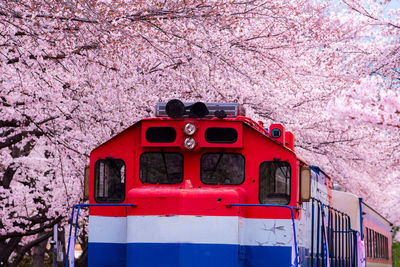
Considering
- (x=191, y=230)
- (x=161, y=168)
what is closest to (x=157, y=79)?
(x=161, y=168)

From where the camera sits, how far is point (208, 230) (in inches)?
339

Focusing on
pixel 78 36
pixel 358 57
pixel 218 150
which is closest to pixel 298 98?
pixel 358 57

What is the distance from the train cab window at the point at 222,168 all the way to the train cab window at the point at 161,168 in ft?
1.02

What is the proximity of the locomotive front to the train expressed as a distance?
0.04 feet

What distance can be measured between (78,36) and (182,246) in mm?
4459

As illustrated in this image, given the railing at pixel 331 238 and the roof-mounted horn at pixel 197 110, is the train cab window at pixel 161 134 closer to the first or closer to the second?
the roof-mounted horn at pixel 197 110

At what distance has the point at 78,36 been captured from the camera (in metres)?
11.5

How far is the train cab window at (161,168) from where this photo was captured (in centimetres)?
924

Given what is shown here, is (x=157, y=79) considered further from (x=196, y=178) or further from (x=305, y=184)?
(x=305, y=184)

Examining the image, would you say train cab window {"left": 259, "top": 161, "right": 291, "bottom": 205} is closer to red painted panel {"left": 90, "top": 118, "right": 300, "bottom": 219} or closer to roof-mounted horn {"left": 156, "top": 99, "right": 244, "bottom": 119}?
red painted panel {"left": 90, "top": 118, "right": 300, "bottom": 219}

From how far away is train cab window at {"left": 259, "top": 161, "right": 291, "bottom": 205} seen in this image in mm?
8984

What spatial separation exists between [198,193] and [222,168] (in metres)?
0.63

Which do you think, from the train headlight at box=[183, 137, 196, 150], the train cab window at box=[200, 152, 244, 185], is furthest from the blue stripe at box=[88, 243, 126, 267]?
the train headlight at box=[183, 137, 196, 150]

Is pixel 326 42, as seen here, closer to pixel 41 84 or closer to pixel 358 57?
pixel 358 57
